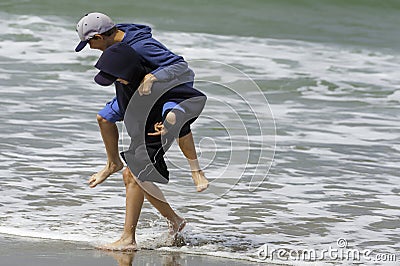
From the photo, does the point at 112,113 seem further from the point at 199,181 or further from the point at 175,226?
the point at 175,226

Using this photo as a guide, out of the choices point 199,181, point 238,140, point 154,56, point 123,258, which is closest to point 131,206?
point 123,258

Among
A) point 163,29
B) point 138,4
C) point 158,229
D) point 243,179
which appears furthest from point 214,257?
point 138,4

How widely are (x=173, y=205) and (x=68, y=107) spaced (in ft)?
12.9

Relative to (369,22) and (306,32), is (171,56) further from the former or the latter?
(369,22)

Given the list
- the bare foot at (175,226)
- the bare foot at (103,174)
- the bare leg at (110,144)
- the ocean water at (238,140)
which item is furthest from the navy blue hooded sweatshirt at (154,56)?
the ocean water at (238,140)

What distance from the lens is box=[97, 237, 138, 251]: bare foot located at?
16.3ft

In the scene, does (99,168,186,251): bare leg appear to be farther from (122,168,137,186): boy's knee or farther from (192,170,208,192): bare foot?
(192,170,208,192): bare foot

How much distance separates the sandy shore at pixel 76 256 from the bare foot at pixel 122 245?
5 cm

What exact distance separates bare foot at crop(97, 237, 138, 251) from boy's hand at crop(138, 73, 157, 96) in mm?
910

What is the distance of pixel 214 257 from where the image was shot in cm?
493

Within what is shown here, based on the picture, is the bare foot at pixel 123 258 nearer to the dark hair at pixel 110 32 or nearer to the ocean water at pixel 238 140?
the ocean water at pixel 238 140

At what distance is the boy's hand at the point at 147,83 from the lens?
4672mm
